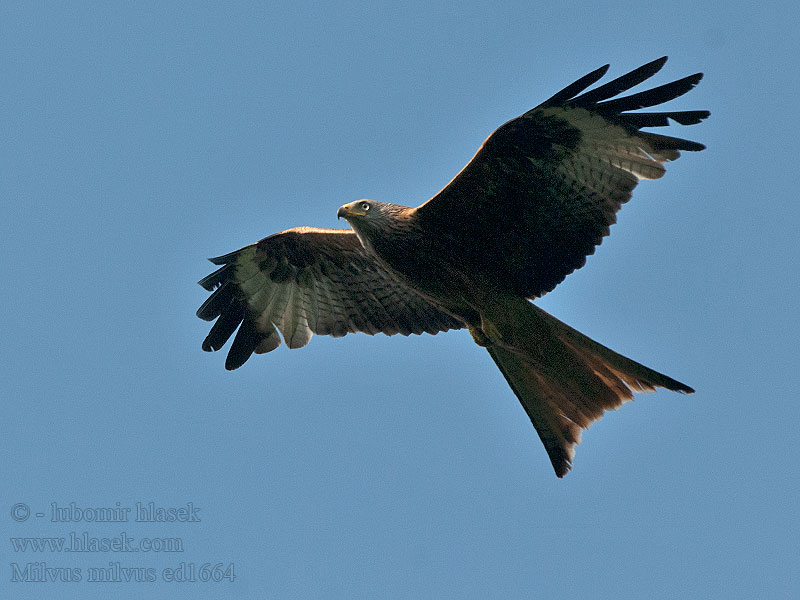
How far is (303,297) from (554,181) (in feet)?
9.21

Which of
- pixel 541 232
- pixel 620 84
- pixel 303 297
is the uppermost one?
pixel 303 297

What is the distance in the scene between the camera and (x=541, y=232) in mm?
8977

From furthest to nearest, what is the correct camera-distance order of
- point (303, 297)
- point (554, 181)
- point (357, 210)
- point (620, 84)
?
point (303, 297), point (357, 210), point (554, 181), point (620, 84)

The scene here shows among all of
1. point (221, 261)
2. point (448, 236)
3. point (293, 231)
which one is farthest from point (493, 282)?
point (221, 261)

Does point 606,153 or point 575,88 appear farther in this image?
point 606,153

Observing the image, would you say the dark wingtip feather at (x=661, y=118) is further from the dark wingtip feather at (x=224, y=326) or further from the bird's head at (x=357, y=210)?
the dark wingtip feather at (x=224, y=326)

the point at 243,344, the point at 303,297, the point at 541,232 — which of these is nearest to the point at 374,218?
the point at 541,232

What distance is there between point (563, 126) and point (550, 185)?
1.60 feet

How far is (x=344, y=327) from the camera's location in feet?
33.9

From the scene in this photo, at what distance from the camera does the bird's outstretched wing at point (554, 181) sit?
8.38 m

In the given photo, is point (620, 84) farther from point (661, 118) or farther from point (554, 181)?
point (554, 181)

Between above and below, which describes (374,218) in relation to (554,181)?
above

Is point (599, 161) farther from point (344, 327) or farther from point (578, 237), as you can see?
point (344, 327)

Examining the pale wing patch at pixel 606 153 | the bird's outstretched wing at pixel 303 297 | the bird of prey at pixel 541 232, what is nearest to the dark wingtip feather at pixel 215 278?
the bird's outstretched wing at pixel 303 297
